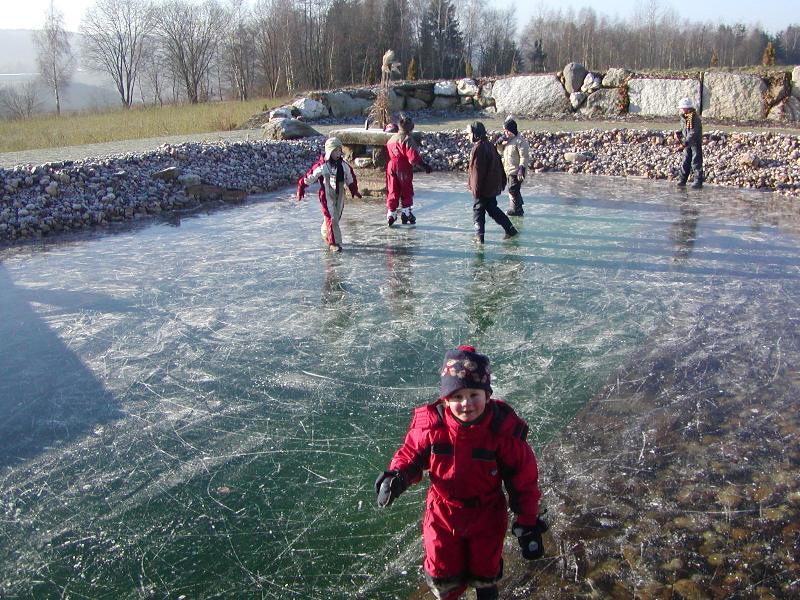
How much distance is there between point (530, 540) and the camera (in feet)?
8.39

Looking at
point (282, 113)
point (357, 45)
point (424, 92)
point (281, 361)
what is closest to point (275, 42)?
point (357, 45)

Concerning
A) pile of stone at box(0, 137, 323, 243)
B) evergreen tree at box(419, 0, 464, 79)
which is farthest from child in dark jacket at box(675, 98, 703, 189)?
evergreen tree at box(419, 0, 464, 79)

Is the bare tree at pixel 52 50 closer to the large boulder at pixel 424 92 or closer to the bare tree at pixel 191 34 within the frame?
the bare tree at pixel 191 34

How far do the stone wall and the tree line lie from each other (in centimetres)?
644

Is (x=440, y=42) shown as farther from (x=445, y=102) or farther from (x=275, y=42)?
(x=445, y=102)

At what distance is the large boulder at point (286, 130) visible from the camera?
1802 cm

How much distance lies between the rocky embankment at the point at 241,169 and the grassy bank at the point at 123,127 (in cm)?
576

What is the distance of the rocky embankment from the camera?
10.9m

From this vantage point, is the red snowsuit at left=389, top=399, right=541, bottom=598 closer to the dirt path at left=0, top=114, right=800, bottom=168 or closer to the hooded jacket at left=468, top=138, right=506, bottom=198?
the hooded jacket at left=468, top=138, right=506, bottom=198

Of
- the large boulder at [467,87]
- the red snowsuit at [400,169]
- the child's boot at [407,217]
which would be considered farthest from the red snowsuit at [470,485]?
the large boulder at [467,87]

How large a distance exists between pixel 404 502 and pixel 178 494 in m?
1.22

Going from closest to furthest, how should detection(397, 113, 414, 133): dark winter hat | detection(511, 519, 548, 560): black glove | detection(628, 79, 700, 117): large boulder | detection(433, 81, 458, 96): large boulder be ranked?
detection(511, 519, 548, 560): black glove
detection(397, 113, 414, 133): dark winter hat
detection(628, 79, 700, 117): large boulder
detection(433, 81, 458, 96): large boulder

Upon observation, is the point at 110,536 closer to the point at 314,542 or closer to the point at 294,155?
the point at 314,542

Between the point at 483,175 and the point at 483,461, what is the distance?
6.35m
